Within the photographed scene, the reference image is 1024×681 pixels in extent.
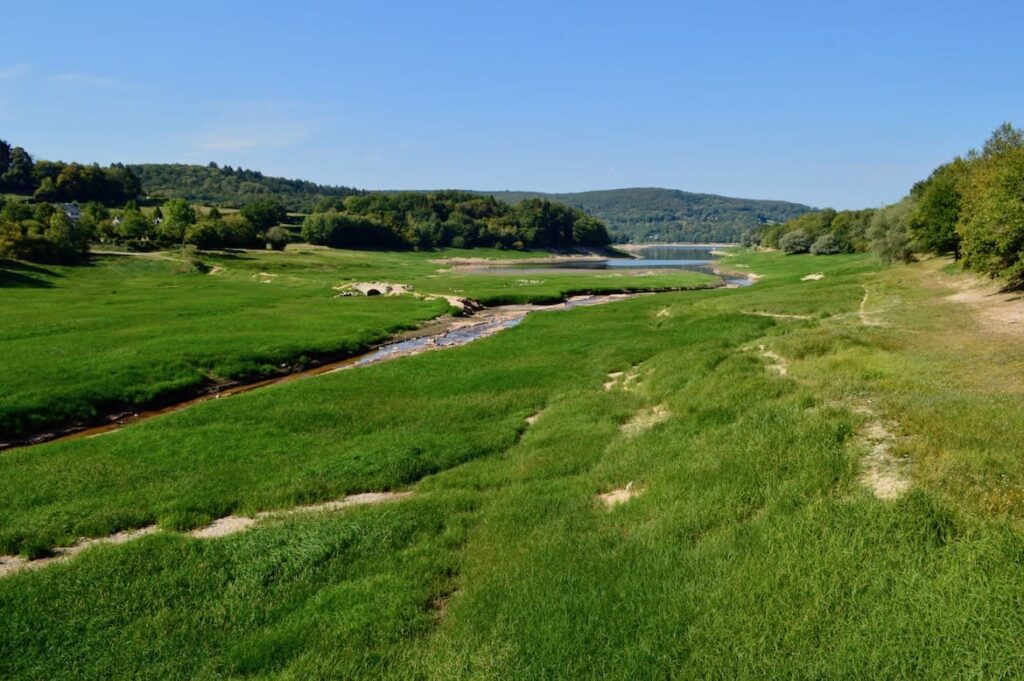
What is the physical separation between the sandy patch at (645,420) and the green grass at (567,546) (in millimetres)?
424

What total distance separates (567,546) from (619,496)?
10.1ft

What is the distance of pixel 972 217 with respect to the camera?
4959cm

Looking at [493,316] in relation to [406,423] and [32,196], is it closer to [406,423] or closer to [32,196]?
[406,423]

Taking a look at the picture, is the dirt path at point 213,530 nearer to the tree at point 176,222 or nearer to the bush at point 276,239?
the tree at point 176,222

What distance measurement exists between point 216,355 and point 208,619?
3171 centimetres

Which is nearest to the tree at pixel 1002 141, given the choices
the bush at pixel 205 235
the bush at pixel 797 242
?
the bush at pixel 797 242

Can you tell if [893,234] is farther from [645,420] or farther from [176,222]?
[176,222]

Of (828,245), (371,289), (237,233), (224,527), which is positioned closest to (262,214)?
(237,233)

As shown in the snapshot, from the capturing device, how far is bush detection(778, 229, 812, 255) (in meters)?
163

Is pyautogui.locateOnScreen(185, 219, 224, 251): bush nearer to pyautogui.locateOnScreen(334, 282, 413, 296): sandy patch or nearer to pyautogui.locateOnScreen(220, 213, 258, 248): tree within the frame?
pyautogui.locateOnScreen(220, 213, 258, 248): tree

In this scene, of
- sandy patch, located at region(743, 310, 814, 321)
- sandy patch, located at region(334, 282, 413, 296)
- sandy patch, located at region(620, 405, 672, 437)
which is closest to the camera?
sandy patch, located at region(620, 405, 672, 437)

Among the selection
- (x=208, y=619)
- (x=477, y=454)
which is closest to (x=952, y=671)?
(x=208, y=619)

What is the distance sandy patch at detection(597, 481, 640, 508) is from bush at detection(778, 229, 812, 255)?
6701 inches

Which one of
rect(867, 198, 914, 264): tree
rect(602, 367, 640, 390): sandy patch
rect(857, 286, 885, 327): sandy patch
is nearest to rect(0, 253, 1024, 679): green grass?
rect(602, 367, 640, 390): sandy patch
